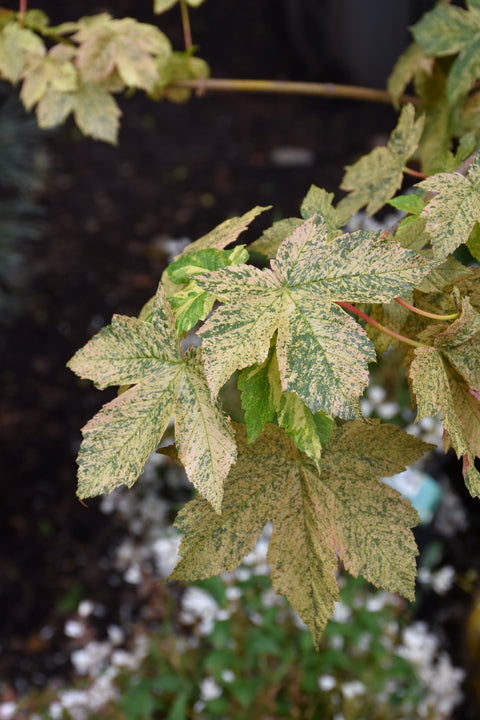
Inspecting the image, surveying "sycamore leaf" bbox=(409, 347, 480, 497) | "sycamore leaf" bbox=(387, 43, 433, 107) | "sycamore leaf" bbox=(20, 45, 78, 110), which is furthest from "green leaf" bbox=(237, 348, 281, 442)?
"sycamore leaf" bbox=(20, 45, 78, 110)

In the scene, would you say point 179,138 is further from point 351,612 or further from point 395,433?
point 395,433

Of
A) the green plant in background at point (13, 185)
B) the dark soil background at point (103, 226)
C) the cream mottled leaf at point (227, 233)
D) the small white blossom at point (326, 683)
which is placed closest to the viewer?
the cream mottled leaf at point (227, 233)

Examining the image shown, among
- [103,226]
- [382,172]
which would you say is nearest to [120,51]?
[382,172]

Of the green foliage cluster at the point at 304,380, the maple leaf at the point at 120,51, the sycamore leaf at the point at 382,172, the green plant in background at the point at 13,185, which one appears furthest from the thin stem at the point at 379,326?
the green plant in background at the point at 13,185

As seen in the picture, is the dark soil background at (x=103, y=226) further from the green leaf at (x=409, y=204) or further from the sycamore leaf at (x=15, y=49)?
the green leaf at (x=409, y=204)

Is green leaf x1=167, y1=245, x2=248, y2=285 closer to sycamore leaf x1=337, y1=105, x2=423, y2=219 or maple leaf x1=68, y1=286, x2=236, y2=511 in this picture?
maple leaf x1=68, y1=286, x2=236, y2=511

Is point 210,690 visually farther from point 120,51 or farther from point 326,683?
point 120,51
